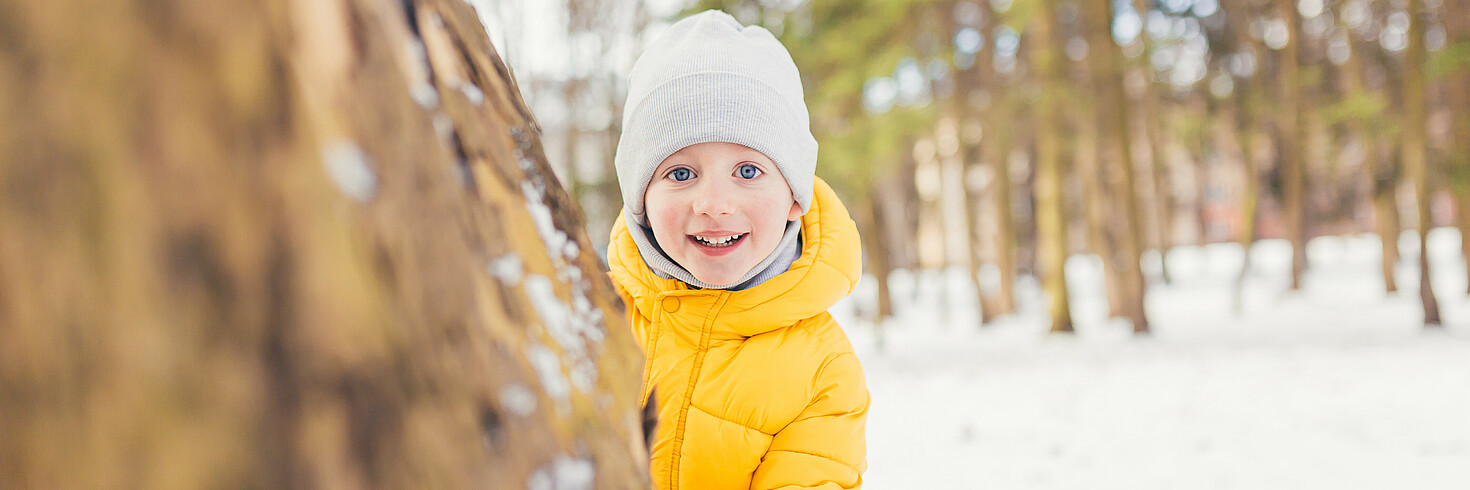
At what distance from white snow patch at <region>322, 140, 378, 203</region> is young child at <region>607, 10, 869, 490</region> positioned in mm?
940

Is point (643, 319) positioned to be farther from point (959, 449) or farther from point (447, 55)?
point (959, 449)

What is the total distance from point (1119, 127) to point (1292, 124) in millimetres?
3982

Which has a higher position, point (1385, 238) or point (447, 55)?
point (447, 55)

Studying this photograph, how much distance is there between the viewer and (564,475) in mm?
669

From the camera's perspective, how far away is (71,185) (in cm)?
47

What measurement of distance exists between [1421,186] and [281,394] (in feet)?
37.8

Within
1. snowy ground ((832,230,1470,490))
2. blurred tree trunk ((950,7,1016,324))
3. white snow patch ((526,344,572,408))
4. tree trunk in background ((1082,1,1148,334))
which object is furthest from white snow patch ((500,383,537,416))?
blurred tree trunk ((950,7,1016,324))

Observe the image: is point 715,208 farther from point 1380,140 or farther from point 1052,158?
point 1380,140

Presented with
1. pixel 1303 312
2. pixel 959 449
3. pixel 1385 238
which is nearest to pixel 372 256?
pixel 959 449

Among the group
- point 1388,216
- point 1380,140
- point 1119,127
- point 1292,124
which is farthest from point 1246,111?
point 1119,127

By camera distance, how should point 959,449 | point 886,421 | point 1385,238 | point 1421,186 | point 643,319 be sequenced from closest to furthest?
1. point 643,319
2. point 959,449
3. point 886,421
4. point 1421,186
5. point 1385,238

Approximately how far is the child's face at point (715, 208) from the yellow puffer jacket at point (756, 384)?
0.11 m

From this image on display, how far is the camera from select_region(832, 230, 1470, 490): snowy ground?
4414 millimetres

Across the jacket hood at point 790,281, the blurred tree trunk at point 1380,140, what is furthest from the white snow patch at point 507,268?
the blurred tree trunk at point 1380,140
